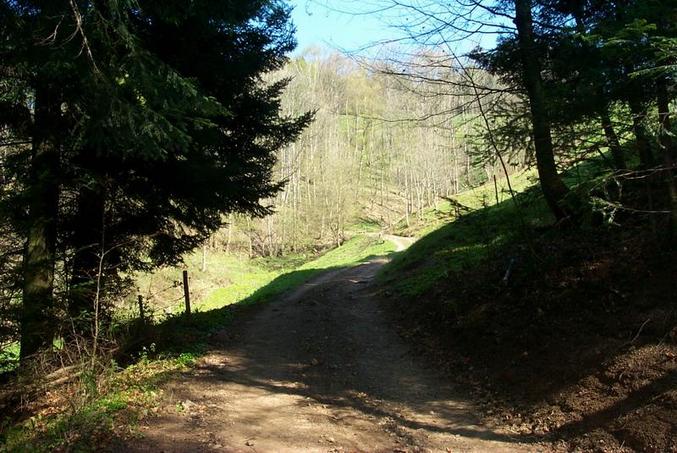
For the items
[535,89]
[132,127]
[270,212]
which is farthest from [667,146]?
[270,212]

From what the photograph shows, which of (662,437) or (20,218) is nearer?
(662,437)

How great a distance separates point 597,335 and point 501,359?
5.00 ft

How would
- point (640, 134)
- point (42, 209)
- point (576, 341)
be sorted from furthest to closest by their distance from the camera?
point (42, 209) → point (576, 341) → point (640, 134)

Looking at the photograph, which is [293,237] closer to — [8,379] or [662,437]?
[8,379]

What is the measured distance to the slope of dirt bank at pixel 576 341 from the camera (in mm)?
5383

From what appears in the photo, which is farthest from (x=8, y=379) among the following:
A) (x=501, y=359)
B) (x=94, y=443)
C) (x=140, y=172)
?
(x=501, y=359)

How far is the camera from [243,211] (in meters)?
12.2

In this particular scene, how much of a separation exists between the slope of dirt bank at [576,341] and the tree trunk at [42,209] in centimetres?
660

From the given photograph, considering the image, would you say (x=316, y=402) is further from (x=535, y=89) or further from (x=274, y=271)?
(x=274, y=271)

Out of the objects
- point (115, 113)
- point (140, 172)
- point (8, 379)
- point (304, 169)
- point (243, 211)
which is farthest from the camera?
point (304, 169)

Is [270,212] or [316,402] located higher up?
[270,212]

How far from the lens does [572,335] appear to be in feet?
22.5

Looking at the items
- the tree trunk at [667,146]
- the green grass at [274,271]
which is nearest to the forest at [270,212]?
the tree trunk at [667,146]

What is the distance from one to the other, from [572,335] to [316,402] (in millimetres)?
3679
